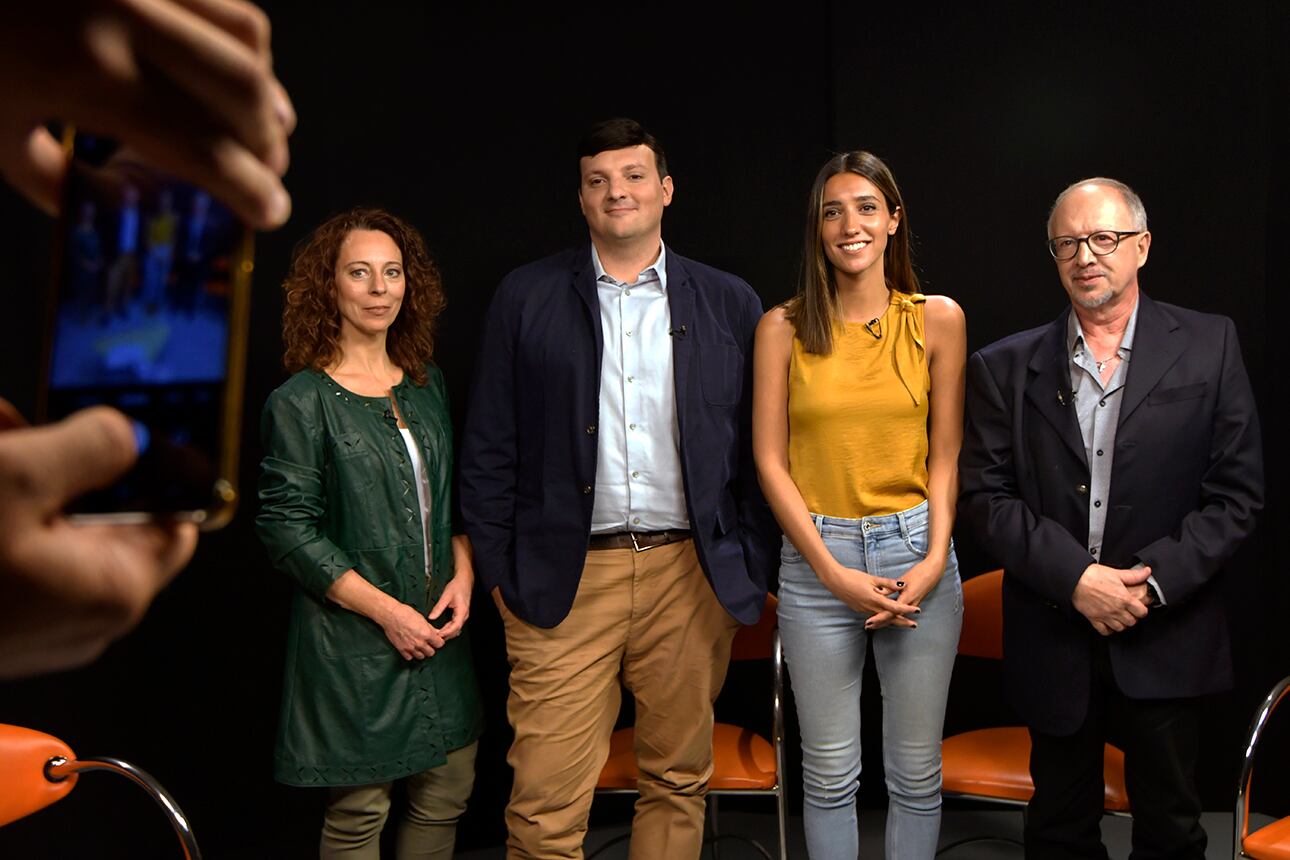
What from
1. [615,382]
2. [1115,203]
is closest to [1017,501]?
[1115,203]

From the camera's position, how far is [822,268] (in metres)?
3.10

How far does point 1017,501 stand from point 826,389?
542mm

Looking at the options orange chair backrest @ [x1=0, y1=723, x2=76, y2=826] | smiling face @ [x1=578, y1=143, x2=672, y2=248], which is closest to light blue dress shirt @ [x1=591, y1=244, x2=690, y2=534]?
smiling face @ [x1=578, y1=143, x2=672, y2=248]

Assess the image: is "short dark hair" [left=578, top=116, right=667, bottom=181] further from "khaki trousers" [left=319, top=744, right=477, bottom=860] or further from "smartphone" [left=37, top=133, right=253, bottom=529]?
"smartphone" [left=37, top=133, right=253, bottom=529]

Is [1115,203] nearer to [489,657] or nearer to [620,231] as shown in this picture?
[620,231]

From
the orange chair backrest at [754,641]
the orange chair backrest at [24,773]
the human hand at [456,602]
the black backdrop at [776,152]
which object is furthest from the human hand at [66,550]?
the black backdrop at [776,152]

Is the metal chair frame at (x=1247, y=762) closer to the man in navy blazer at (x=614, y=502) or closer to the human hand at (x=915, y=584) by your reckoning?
the human hand at (x=915, y=584)

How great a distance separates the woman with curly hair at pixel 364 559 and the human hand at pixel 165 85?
2.66m

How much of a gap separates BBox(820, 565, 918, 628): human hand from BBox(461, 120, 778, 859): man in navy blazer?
0.31 m

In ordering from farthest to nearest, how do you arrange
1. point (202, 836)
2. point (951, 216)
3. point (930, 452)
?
point (951, 216) < point (202, 836) < point (930, 452)

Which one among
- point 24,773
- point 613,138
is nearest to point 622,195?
point 613,138

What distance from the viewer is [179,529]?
450 mm

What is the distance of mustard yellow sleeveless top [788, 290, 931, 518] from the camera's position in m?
3.00

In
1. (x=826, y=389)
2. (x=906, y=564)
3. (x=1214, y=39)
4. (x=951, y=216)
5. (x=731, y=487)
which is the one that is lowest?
(x=906, y=564)
